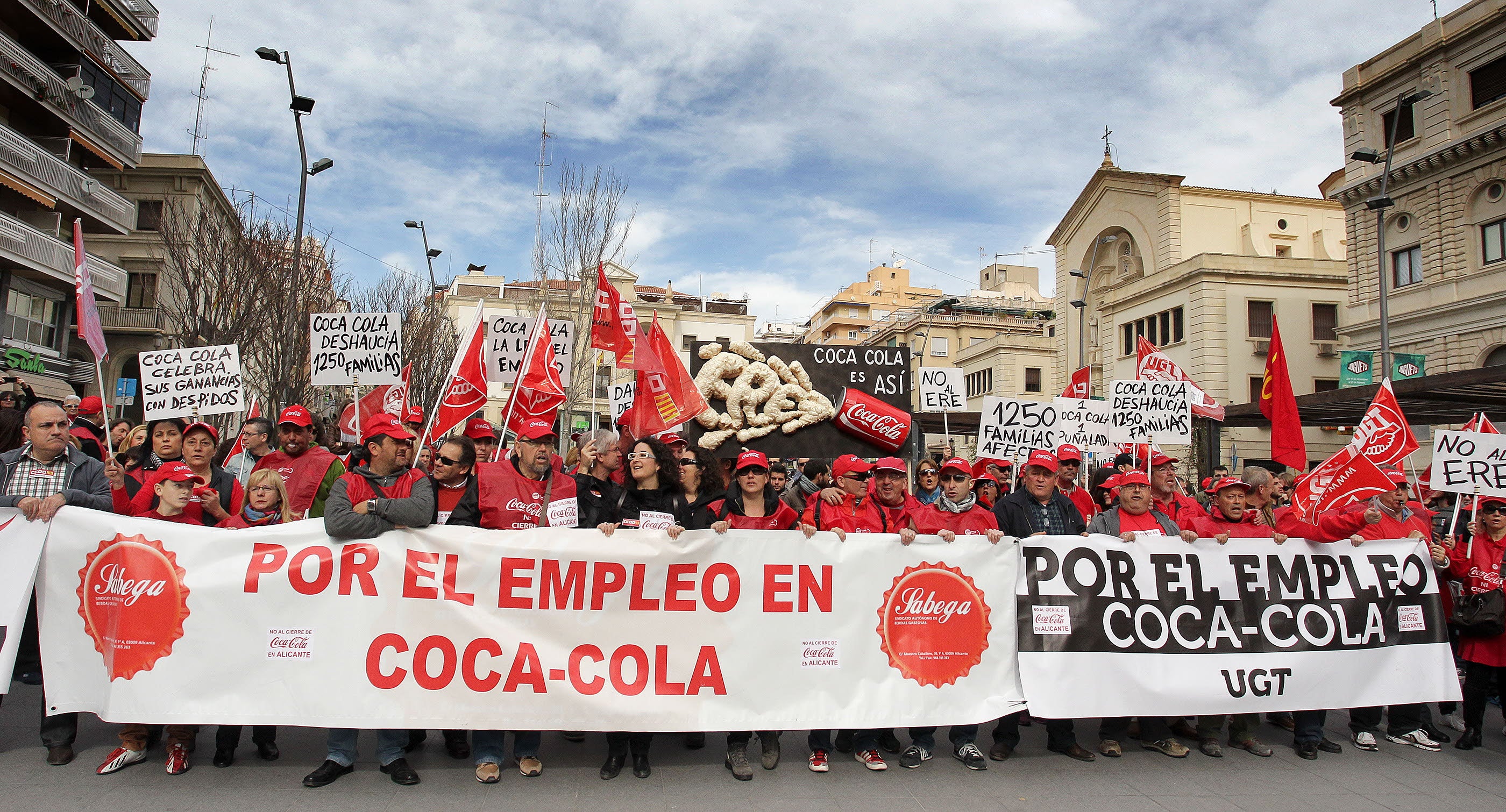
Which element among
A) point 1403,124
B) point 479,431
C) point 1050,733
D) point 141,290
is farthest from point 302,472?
point 1403,124

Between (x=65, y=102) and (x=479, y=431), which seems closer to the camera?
(x=479, y=431)

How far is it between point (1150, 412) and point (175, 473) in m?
8.51

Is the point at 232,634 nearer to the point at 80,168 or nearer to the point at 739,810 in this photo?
the point at 739,810

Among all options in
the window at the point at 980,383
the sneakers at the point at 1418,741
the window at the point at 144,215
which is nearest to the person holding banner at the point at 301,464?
the sneakers at the point at 1418,741

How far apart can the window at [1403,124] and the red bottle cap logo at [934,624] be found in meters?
30.1

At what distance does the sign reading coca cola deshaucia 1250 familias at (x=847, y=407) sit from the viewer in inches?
293

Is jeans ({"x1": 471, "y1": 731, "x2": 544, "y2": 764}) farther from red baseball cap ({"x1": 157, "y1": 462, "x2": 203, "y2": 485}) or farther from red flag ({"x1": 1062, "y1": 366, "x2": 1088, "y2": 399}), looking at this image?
red flag ({"x1": 1062, "y1": 366, "x2": 1088, "y2": 399})

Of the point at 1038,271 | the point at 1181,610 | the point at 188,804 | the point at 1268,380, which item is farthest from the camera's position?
the point at 1038,271

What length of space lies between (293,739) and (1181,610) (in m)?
5.46

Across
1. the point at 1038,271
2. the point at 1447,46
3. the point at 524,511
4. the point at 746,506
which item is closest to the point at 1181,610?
the point at 746,506

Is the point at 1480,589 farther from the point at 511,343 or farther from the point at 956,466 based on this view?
the point at 511,343

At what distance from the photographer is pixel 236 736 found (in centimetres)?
476

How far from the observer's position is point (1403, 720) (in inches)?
231

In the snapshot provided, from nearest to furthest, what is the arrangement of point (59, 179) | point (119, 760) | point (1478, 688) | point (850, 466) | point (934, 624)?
point (119, 760)
point (934, 624)
point (850, 466)
point (1478, 688)
point (59, 179)
